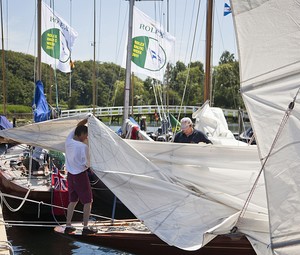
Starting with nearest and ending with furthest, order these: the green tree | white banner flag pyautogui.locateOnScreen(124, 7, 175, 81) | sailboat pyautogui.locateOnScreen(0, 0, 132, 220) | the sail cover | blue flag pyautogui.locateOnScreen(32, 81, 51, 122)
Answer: the sail cover → sailboat pyautogui.locateOnScreen(0, 0, 132, 220) → blue flag pyautogui.locateOnScreen(32, 81, 51, 122) → white banner flag pyautogui.locateOnScreen(124, 7, 175, 81) → the green tree

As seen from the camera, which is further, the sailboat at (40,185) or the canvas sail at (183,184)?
the sailboat at (40,185)

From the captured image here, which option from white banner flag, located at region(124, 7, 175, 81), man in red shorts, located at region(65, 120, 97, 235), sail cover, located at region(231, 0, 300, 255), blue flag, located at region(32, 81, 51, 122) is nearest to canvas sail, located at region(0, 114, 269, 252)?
man in red shorts, located at region(65, 120, 97, 235)

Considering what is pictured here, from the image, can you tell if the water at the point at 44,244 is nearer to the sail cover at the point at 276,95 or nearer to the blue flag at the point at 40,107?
the blue flag at the point at 40,107

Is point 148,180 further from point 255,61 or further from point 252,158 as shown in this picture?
point 255,61

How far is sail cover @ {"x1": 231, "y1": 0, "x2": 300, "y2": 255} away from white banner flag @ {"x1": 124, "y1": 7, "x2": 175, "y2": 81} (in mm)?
15110

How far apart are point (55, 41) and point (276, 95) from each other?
17.3 meters

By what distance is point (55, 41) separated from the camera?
20953mm

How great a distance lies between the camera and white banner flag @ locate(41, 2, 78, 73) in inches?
804

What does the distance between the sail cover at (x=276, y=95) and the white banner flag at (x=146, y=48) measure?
15.1 m

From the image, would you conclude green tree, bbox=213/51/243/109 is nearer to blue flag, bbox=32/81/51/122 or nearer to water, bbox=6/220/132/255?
blue flag, bbox=32/81/51/122

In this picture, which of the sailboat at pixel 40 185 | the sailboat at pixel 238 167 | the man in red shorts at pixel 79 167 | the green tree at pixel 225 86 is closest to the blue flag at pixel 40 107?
the sailboat at pixel 40 185

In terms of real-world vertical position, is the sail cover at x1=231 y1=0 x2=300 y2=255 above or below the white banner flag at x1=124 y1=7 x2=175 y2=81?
below

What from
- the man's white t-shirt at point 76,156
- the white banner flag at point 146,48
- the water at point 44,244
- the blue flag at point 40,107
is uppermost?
the white banner flag at point 146,48

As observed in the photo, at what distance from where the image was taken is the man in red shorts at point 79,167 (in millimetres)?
7156
